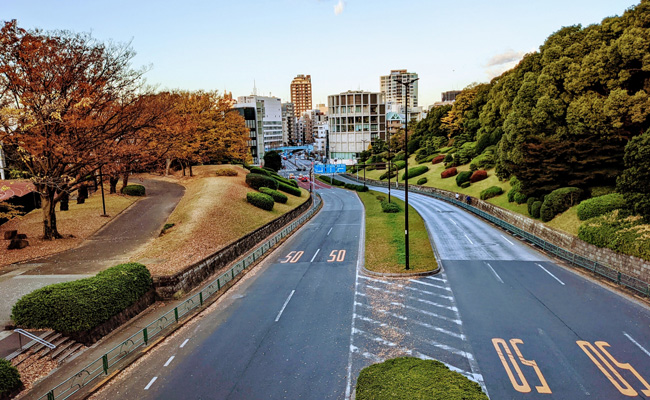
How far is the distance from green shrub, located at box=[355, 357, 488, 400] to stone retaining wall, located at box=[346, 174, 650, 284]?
1579 centimetres

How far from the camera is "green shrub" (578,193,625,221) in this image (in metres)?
24.0

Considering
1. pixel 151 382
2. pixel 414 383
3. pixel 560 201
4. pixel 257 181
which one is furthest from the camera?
pixel 257 181

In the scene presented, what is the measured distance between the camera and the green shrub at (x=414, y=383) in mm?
8284

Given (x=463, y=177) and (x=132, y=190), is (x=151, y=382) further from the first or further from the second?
(x=463, y=177)

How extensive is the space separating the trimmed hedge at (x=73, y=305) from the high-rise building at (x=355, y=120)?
11038 cm

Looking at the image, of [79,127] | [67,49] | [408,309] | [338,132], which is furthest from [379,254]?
[338,132]

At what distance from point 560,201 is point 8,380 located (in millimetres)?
32038

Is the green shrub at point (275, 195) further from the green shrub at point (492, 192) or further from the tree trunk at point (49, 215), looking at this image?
the green shrub at point (492, 192)

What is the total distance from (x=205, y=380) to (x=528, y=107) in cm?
3601

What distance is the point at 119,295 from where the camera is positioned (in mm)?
15891

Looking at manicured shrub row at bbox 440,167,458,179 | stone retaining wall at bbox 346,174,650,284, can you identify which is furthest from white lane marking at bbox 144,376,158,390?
manicured shrub row at bbox 440,167,458,179

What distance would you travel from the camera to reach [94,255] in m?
23.1

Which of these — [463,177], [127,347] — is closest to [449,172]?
[463,177]

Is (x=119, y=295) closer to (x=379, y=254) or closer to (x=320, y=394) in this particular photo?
(x=320, y=394)
